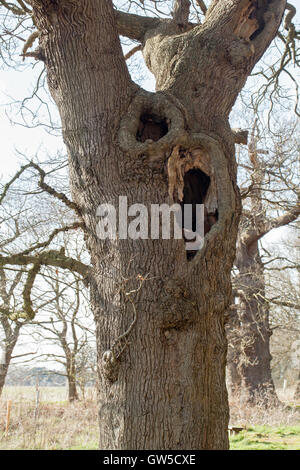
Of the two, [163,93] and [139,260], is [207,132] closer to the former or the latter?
[163,93]

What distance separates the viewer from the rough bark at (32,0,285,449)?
2.81m

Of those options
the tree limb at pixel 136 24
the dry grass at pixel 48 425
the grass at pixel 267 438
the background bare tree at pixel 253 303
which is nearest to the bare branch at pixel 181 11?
the tree limb at pixel 136 24

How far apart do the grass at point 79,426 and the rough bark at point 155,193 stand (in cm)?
395

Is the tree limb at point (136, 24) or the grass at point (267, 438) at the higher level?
the tree limb at point (136, 24)

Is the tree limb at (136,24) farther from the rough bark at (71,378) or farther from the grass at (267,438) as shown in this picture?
the rough bark at (71,378)

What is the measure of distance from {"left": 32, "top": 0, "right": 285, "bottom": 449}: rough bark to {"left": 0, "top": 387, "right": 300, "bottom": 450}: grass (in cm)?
395

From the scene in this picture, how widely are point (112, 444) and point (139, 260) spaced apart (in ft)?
4.21

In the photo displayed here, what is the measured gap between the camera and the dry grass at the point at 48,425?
6.74 m

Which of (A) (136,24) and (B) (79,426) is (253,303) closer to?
(B) (79,426)

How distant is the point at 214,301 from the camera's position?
3143 mm

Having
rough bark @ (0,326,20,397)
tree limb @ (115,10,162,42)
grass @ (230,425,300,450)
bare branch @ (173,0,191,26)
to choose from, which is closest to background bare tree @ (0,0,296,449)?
tree limb @ (115,10,162,42)

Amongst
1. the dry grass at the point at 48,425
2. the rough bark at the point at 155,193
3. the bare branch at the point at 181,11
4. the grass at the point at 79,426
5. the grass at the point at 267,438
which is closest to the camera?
the rough bark at the point at 155,193

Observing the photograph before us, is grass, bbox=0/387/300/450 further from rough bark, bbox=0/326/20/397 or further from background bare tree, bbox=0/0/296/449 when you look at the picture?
background bare tree, bbox=0/0/296/449

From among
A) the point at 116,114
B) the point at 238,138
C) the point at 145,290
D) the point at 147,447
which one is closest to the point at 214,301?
the point at 145,290
